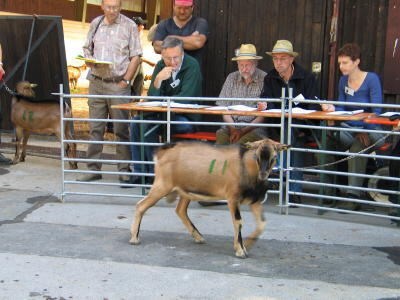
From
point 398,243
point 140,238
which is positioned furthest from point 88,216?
point 398,243

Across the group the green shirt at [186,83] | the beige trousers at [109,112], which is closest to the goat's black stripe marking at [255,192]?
the green shirt at [186,83]

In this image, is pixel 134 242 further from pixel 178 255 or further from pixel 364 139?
pixel 364 139

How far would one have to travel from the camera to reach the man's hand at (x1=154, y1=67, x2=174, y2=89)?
24.8 ft

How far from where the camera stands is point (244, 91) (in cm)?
770

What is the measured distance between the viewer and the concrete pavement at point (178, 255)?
15.8ft

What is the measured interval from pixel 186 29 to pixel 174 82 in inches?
40.1

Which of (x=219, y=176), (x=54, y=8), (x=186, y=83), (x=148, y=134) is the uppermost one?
(x=54, y=8)

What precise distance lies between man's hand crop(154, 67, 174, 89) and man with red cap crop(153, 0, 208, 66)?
2.58 feet

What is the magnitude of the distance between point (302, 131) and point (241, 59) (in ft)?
3.66

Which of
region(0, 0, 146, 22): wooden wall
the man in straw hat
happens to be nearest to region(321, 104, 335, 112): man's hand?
the man in straw hat

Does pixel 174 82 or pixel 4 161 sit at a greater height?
pixel 174 82

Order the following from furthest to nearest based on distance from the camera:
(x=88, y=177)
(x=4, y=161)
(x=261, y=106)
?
(x=4, y=161) → (x=88, y=177) → (x=261, y=106)

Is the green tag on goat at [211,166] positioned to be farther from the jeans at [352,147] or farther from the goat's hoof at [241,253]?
the jeans at [352,147]

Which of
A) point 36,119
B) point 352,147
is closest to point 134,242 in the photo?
point 352,147
